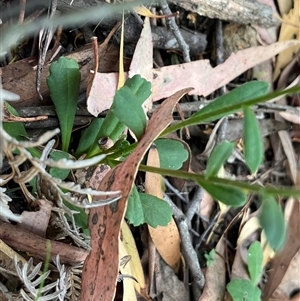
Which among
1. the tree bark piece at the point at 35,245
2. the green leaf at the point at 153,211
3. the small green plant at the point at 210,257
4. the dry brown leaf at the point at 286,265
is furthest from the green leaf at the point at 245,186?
the dry brown leaf at the point at 286,265

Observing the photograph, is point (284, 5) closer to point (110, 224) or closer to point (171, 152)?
point (171, 152)

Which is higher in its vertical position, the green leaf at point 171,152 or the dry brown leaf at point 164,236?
the green leaf at point 171,152

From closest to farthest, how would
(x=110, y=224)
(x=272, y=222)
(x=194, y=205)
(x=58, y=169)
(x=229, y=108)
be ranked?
(x=272, y=222) → (x=229, y=108) → (x=110, y=224) → (x=58, y=169) → (x=194, y=205)

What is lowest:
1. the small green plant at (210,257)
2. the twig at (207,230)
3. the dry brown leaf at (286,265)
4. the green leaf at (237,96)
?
the dry brown leaf at (286,265)

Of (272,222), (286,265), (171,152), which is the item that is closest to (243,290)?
(286,265)

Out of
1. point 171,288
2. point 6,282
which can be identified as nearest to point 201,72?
point 171,288

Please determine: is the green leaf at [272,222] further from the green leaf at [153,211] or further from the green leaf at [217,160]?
the green leaf at [153,211]

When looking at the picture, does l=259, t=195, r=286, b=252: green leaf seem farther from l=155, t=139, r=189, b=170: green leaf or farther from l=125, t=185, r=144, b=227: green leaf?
l=155, t=139, r=189, b=170: green leaf
